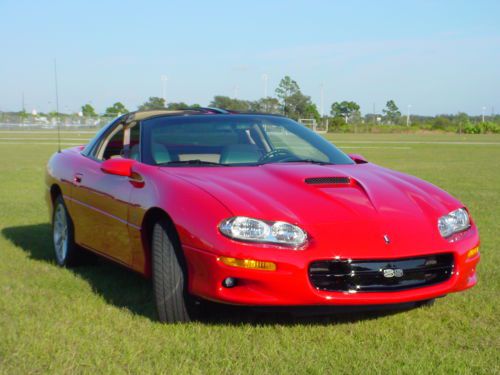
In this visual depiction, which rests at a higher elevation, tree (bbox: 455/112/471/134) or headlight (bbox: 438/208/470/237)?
headlight (bbox: 438/208/470/237)

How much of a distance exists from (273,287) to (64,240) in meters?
2.99

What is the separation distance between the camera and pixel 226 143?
538 centimetres

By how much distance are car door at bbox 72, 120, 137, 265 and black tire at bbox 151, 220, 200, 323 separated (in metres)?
0.60

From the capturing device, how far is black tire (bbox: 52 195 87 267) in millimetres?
6191

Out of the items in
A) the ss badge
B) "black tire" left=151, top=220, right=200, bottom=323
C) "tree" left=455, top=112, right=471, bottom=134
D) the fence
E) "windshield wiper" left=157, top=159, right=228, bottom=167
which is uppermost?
"windshield wiper" left=157, top=159, right=228, bottom=167

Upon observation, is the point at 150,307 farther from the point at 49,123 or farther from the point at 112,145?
the point at 49,123

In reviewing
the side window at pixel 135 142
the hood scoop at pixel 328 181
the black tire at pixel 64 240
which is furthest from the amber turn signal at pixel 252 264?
the black tire at pixel 64 240

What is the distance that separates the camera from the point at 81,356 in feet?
12.6

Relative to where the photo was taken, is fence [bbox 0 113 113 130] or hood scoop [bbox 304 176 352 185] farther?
fence [bbox 0 113 113 130]

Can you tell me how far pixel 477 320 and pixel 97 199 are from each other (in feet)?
9.12

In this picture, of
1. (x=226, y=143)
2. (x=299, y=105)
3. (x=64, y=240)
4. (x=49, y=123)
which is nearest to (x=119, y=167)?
(x=226, y=143)

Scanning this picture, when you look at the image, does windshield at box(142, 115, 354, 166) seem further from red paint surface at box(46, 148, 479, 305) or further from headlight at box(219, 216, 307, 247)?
headlight at box(219, 216, 307, 247)

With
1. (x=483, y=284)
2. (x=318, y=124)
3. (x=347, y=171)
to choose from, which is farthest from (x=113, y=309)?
(x=318, y=124)

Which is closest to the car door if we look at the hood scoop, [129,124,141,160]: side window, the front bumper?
[129,124,141,160]: side window
